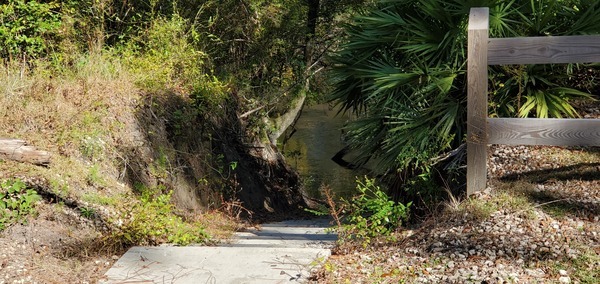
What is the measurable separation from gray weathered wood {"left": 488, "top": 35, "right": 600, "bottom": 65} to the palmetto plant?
45.0 inches

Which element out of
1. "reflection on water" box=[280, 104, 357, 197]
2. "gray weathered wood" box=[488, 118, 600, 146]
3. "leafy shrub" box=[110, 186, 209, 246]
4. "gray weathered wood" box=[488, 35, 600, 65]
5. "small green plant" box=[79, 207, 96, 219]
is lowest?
"reflection on water" box=[280, 104, 357, 197]

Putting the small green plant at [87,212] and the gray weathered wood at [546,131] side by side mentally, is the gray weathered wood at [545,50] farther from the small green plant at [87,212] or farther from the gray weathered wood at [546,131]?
the small green plant at [87,212]

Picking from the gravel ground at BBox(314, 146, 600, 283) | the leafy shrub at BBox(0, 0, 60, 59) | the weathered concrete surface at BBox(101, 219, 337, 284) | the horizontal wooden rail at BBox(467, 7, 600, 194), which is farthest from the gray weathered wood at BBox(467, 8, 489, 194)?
the leafy shrub at BBox(0, 0, 60, 59)

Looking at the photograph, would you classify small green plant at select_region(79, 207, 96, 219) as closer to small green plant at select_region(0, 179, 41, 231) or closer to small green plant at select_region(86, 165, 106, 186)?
small green plant at select_region(0, 179, 41, 231)

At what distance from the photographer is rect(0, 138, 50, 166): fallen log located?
7.01m

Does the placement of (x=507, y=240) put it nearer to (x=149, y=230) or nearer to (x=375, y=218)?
(x=375, y=218)

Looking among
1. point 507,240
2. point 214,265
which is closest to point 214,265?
point 214,265

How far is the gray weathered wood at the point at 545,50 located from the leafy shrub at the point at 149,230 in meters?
3.17

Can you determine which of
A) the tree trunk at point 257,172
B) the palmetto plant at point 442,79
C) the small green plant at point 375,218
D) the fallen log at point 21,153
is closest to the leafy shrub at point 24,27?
the tree trunk at point 257,172

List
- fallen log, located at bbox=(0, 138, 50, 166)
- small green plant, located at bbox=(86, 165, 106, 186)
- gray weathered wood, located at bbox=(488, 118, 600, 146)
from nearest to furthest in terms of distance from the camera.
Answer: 1. gray weathered wood, located at bbox=(488, 118, 600, 146)
2. fallen log, located at bbox=(0, 138, 50, 166)
3. small green plant, located at bbox=(86, 165, 106, 186)

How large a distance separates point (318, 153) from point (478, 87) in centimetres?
1942

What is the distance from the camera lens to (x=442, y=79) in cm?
767

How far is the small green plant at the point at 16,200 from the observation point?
249 inches

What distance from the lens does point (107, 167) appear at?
26.4 ft
